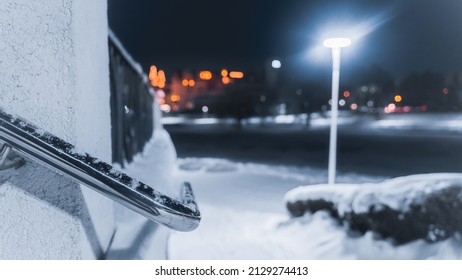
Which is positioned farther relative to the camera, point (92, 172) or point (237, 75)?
point (237, 75)

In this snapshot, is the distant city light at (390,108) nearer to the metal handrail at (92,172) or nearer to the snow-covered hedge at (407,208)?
the snow-covered hedge at (407,208)

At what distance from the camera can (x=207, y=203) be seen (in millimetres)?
4422

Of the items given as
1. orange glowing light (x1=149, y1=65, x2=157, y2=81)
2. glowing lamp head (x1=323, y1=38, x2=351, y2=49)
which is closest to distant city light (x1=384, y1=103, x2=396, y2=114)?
orange glowing light (x1=149, y1=65, x2=157, y2=81)

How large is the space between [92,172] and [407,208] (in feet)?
8.67

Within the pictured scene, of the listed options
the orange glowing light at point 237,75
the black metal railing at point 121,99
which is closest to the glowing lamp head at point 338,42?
the black metal railing at point 121,99

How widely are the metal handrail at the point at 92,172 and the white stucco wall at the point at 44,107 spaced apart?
0.93 feet

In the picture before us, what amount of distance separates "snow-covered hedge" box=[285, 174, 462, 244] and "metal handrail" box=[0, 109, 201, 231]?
2.29 metres

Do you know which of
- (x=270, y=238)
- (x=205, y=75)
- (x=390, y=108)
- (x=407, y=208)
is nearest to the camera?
(x=407, y=208)

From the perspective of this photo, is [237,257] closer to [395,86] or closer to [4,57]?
[4,57]

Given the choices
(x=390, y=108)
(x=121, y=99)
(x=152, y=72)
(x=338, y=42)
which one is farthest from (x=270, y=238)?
(x=390, y=108)

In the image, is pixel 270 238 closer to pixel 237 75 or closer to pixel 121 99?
pixel 121 99

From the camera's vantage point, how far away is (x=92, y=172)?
1152mm
